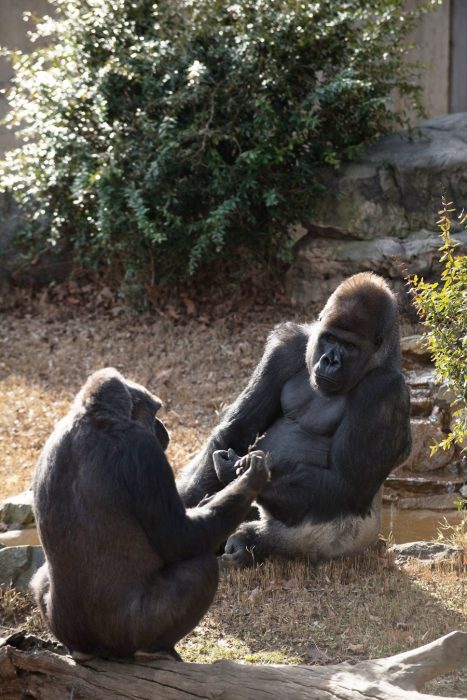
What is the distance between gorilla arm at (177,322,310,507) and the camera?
5.71 m

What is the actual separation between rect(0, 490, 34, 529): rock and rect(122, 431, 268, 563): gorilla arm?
9.11 ft

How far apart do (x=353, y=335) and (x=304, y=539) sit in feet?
3.81

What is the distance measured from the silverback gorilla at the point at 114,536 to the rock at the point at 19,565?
1.37m

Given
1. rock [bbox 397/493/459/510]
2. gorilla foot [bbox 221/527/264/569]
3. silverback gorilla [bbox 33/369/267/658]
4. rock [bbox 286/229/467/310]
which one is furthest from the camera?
rock [bbox 286/229/467/310]

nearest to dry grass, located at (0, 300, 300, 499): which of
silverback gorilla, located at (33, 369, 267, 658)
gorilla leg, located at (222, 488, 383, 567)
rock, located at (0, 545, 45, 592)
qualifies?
gorilla leg, located at (222, 488, 383, 567)

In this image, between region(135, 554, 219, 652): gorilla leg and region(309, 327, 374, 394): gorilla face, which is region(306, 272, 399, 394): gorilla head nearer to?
region(309, 327, 374, 394): gorilla face

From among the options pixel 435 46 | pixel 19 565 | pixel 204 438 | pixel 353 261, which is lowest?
pixel 19 565

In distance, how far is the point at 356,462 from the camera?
533 centimetres

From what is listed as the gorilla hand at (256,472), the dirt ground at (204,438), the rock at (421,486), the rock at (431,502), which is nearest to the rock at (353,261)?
the dirt ground at (204,438)

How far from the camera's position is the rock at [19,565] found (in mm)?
5293

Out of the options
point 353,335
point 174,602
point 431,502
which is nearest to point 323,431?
→ point 353,335

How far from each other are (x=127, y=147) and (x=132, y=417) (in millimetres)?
6319

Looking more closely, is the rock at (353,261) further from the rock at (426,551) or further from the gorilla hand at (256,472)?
the gorilla hand at (256,472)

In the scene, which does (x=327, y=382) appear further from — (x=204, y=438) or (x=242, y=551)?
(x=204, y=438)
